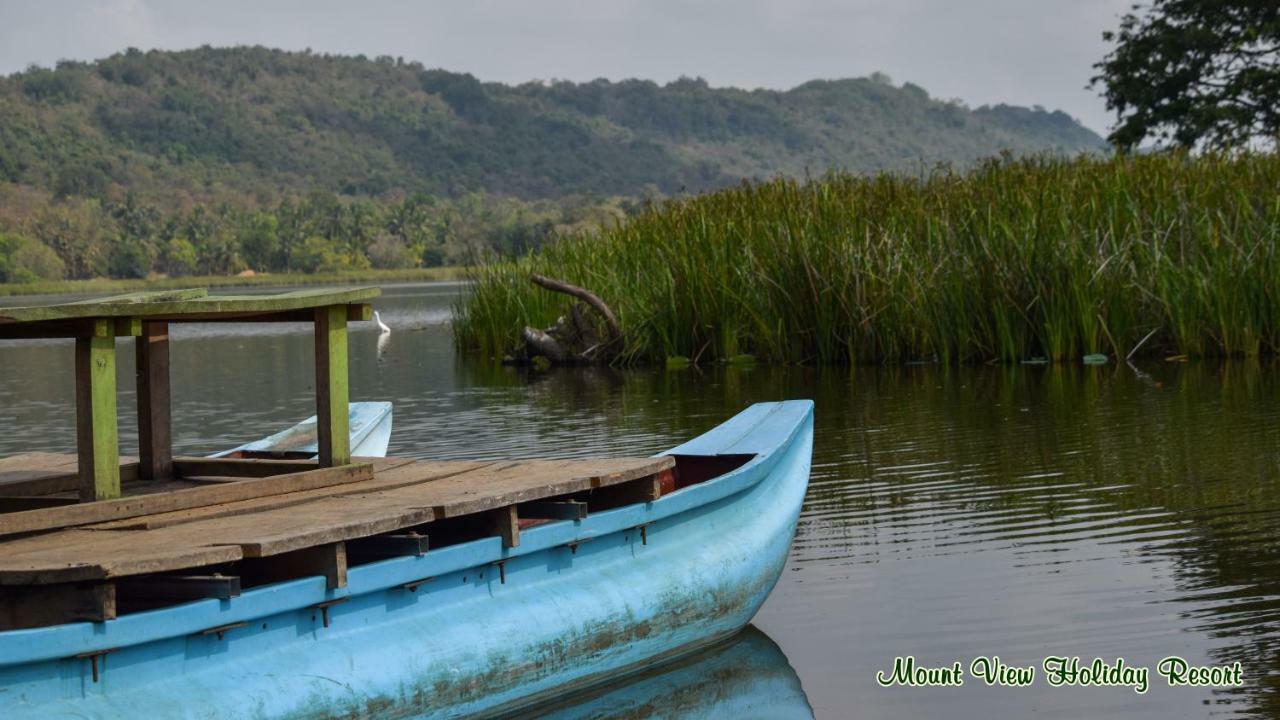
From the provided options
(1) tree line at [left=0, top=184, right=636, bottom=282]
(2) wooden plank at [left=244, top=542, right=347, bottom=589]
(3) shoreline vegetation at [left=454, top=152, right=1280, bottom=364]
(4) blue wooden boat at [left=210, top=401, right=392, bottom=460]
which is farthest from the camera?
(1) tree line at [left=0, top=184, right=636, bottom=282]

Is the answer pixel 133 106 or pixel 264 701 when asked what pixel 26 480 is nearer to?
pixel 264 701

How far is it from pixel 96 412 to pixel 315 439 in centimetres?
297

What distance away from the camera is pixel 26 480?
5.40 metres

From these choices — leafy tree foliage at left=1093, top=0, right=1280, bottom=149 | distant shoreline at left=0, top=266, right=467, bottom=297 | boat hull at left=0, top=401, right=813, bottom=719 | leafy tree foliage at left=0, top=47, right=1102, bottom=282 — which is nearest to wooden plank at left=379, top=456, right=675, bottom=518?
boat hull at left=0, top=401, right=813, bottom=719

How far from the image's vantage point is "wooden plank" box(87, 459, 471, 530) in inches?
186

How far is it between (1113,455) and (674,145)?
617 feet

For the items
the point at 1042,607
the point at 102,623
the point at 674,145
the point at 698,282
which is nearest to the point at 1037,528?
the point at 1042,607

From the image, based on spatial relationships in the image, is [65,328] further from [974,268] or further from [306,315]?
[974,268]

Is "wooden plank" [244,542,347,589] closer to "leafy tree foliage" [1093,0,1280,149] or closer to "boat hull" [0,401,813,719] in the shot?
"boat hull" [0,401,813,719]

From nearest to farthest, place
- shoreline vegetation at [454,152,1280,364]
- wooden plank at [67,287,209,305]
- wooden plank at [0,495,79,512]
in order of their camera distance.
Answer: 1. wooden plank at [67,287,209,305]
2. wooden plank at [0,495,79,512]
3. shoreline vegetation at [454,152,1280,364]

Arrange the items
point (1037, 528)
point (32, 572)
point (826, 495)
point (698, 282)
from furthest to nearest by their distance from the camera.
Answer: point (698, 282) < point (826, 495) < point (1037, 528) < point (32, 572)

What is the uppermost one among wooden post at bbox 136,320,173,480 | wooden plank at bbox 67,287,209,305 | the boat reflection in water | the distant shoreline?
the distant shoreline

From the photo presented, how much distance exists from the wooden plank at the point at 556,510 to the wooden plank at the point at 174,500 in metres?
0.72

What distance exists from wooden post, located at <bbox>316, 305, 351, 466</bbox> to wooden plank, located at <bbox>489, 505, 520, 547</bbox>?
2.62 feet
